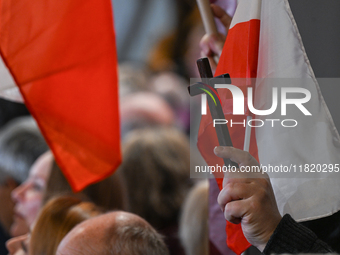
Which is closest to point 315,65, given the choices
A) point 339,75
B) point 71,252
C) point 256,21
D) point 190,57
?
point 339,75

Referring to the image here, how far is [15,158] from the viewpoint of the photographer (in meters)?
2.38

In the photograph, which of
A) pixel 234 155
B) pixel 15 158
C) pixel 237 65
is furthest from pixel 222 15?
pixel 15 158

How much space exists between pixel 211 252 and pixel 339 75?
80 cm

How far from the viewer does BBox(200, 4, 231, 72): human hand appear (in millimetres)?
1261

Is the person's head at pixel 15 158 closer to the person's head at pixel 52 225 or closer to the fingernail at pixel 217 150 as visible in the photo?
the person's head at pixel 52 225

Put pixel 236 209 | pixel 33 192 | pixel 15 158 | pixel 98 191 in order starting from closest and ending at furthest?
1. pixel 236 209
2. pixel 98 191
3. pixel 33 192
4. pixel 15 158

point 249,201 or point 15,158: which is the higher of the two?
point 249,201

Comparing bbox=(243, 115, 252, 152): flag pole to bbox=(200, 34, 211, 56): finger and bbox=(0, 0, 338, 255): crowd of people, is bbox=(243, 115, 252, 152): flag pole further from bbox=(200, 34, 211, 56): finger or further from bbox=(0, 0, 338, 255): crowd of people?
bbox=(200, 34, 211, 56): finger

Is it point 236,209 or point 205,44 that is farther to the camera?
point 205,44

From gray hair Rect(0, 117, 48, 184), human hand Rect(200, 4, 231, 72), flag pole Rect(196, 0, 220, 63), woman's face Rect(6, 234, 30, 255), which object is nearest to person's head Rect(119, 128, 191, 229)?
woman's face Rect(6, 234, 30, 255)

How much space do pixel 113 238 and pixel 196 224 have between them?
0.78 meters

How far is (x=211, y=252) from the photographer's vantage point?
4.89 feet

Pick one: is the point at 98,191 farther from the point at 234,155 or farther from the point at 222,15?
the point at 234,155

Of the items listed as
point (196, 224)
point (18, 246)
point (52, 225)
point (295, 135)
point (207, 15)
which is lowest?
point (196, 224)
